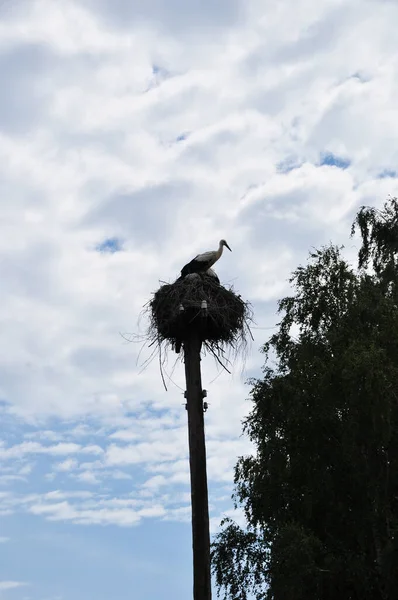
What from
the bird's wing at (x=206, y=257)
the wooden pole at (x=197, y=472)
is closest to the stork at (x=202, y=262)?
the bird's wing at (x=206, y=257)

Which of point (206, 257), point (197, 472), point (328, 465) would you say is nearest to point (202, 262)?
point (206, 257)

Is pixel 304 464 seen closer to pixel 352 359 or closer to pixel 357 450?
pixel 357 450

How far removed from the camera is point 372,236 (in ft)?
72.6

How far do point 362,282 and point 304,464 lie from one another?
14.6 ft

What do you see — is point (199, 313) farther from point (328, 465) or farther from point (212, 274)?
point (328, 465)

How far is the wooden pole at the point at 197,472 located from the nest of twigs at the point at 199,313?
27 cm

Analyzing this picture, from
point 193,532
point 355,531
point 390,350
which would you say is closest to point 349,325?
point 390,350

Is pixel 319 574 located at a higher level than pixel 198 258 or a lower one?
lower

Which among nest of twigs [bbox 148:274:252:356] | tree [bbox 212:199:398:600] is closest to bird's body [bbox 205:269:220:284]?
nest of twigs [bbox 148:274:252:356]

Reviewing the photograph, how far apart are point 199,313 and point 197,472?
2.28 meters

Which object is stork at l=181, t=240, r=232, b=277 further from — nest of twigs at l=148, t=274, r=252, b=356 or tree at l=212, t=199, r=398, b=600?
tree at l=212, t=199, r=398, b=600

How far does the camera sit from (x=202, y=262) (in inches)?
522

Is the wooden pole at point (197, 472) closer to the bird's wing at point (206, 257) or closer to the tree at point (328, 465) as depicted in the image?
the bird's wing at point (206, 257)

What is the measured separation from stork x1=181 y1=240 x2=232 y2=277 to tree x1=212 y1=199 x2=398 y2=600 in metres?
4.25
